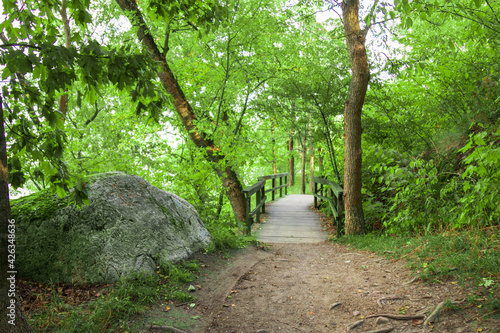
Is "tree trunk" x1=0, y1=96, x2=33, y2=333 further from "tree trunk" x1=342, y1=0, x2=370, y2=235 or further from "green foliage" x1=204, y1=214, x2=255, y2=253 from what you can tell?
"tree trunk" x1=342, y1=0, x2=370, y2=235

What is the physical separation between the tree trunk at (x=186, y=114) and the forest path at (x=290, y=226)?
0.96 m

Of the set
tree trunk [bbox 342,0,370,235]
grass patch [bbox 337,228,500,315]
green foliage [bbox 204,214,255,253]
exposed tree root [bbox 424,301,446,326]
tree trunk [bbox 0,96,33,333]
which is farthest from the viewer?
tree trunk [bbox 342,0,370,235]

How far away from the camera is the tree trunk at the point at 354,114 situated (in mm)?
7492

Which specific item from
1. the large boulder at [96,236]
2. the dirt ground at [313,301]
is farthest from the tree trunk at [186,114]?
the dirt ground at [313,301]

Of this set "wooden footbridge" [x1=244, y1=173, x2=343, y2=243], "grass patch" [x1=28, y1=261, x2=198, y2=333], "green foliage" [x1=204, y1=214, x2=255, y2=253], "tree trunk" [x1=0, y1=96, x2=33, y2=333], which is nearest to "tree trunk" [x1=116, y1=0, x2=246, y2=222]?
"wooden footbridge" [x1=244, y1=173, x2=343, y2=243]

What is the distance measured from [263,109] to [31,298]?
801cm

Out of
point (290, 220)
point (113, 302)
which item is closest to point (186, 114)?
point (290, 220)

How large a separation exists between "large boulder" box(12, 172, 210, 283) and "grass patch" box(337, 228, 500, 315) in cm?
330

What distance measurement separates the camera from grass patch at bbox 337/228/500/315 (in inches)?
133

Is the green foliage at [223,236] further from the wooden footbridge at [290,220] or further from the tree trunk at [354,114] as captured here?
the tree trunk at [354,114]

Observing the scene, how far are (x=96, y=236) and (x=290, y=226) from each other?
7.05 meters

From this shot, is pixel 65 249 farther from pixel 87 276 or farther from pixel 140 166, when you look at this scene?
pixel 140 166

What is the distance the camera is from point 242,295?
14.5ft

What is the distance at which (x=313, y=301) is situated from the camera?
4348 mm
